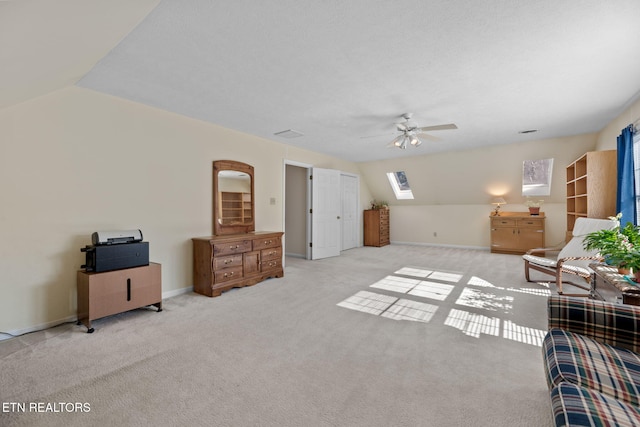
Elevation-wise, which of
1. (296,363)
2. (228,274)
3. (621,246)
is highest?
(621,246)

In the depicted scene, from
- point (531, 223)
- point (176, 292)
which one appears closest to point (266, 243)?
point (176, 292)

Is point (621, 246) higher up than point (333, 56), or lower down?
lower down

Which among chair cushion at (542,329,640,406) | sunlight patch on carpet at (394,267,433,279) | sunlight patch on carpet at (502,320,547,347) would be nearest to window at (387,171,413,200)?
sunlight patch on carpet at (394,267,433,279)

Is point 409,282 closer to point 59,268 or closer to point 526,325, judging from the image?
point 526,325

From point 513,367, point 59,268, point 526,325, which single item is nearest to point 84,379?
point 59,268

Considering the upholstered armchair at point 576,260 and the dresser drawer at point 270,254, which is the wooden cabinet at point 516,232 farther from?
the dresser drawer at point 270,254

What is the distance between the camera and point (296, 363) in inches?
82.1

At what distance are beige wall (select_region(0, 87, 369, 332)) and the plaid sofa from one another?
398 centimetres

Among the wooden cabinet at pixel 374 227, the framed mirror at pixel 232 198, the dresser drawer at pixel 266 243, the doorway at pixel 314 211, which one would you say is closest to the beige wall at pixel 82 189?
the framed mirror at pixel 232 198

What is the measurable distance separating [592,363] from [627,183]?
3456mm

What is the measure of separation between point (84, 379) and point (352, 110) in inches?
149

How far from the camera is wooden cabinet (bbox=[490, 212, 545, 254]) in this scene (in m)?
6.39

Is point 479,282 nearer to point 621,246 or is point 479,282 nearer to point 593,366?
point 621,246

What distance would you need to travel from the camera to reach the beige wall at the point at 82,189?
2607mm
